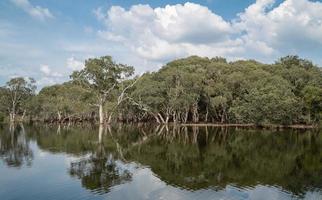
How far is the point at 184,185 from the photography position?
22.2 metres

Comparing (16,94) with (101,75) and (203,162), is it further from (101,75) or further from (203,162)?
(203,162)

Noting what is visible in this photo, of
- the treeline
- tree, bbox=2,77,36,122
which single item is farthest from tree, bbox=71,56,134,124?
tree, bbox=2,77,36,122

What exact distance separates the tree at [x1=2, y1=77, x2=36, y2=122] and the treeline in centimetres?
1390

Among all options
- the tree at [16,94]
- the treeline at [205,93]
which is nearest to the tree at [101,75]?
the treeline at [205,93]

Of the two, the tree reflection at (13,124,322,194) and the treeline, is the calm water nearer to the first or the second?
the tree reflection at (13,124,322,194)

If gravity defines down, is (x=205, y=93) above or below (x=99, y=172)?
above

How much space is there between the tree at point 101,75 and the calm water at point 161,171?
36.1 m

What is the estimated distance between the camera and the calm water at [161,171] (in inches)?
811

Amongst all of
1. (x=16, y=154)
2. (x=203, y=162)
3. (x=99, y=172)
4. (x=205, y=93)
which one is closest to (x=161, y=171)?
(x=99, y=172)

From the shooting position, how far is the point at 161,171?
88.3 feet

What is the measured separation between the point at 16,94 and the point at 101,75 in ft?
129

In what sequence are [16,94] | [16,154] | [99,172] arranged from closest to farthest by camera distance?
[99,172]
[16,154]
[16,94]

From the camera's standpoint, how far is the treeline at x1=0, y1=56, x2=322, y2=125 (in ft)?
217

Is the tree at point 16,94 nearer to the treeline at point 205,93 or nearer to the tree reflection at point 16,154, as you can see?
the treeline at point 205,93
